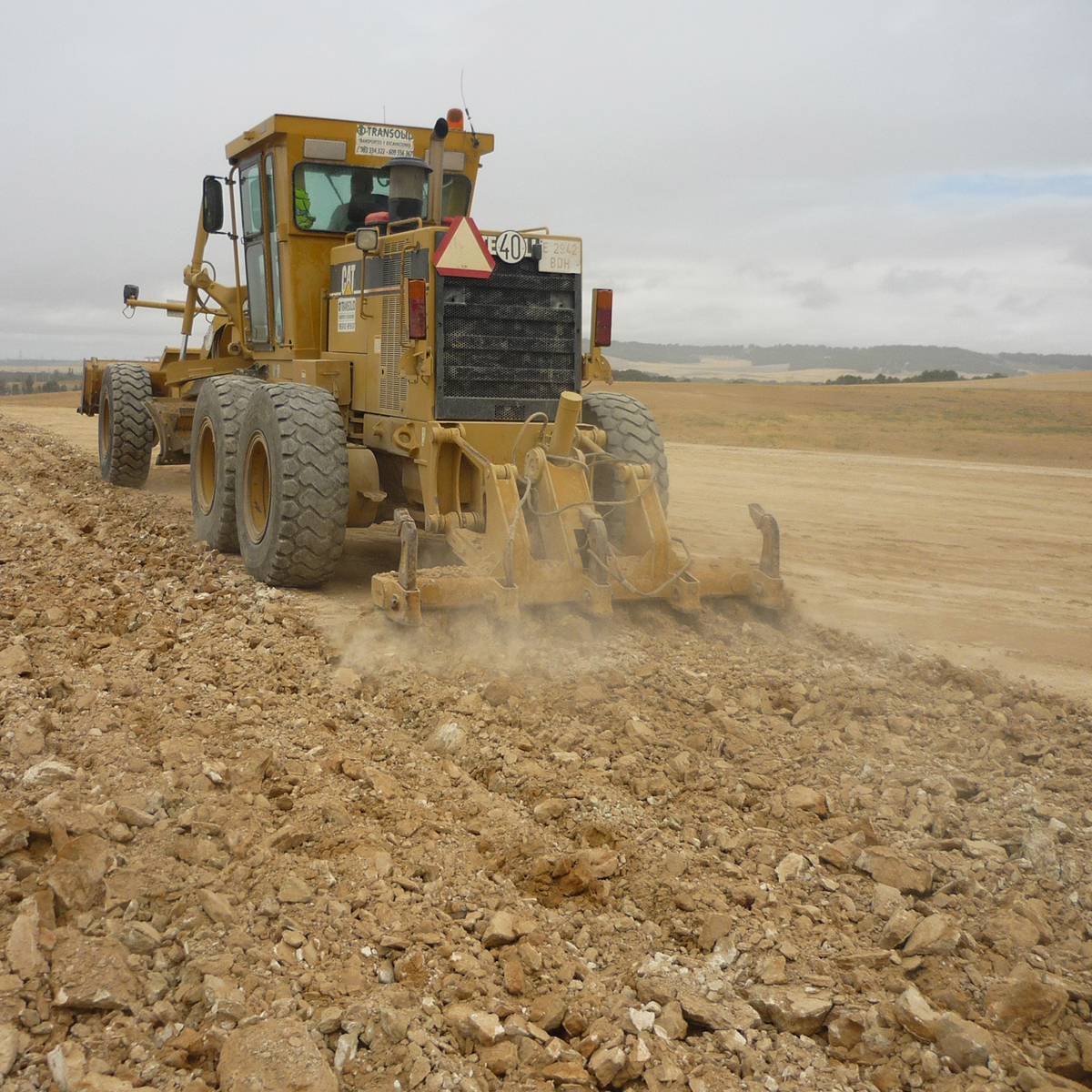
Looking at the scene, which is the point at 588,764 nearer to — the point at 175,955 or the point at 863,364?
the point at 175,955

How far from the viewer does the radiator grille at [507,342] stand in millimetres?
6766

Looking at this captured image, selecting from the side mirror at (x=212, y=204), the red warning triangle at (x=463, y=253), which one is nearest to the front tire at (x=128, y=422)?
the side mirror at (x=212, y=204)

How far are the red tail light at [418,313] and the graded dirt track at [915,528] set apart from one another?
1.76 m

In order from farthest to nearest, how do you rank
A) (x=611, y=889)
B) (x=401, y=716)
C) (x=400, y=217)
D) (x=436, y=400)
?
1. (x=400, y=217)
2. (x=436, y=400)
3. (x=401, y=716)
4. (x=611, y=889)

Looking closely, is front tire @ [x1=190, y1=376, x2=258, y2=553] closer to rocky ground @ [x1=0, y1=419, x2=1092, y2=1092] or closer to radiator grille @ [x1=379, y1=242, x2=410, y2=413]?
radiator grille @ [x1=379, y1=242, x2=410, y2=413]

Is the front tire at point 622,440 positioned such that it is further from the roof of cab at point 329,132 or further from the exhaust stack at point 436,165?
the roof of cab at point 329,132

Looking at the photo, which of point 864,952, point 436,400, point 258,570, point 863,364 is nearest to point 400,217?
point 436,400

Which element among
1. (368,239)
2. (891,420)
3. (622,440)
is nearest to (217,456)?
(368,239)

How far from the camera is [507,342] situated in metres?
6.94

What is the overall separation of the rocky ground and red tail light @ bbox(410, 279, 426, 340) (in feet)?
6.56

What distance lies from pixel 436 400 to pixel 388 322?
82 cm

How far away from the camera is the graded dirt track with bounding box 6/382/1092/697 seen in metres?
6.81

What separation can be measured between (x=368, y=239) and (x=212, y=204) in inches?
113

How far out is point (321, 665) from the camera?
5426mm
